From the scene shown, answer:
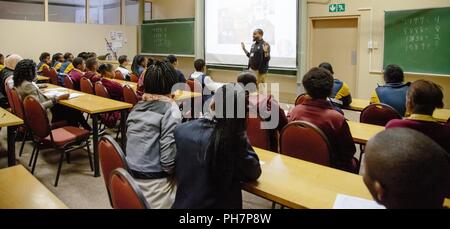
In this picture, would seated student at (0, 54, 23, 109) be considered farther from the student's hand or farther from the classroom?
the student's hand

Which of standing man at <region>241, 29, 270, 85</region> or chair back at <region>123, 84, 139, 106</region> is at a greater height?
standing man at <region>241, 29, 270, 85</region>

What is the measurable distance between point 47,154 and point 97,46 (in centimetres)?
623

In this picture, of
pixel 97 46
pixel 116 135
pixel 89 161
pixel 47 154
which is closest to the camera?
pixel 89 161

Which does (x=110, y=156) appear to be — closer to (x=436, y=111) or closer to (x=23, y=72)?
(x=23, y=72)

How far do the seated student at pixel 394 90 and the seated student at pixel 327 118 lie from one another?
122cm

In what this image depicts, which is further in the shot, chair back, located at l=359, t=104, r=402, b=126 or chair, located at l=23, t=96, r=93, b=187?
chair, located at l=23, t=96, r=93, b=187

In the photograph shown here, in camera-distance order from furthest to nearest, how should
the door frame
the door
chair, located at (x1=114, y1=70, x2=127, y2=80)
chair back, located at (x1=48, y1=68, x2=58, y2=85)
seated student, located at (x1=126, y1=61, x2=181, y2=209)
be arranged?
the door
the door frame
chair back, located at (x1=48, y1=68, x2=58, y2=85)
chair, located at (x1=114, y1=70, x2=127, y2=80)
seated student, located at (x1=126, y1=61, x2=181, y2=209)

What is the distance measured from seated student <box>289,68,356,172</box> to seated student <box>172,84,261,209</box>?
758mm

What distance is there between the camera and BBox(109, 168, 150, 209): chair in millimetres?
1244

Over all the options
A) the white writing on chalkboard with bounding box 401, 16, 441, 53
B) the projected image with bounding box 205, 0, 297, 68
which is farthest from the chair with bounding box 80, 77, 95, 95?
the white writing on chalkboard with bounding box 401, 16, 441, 53
